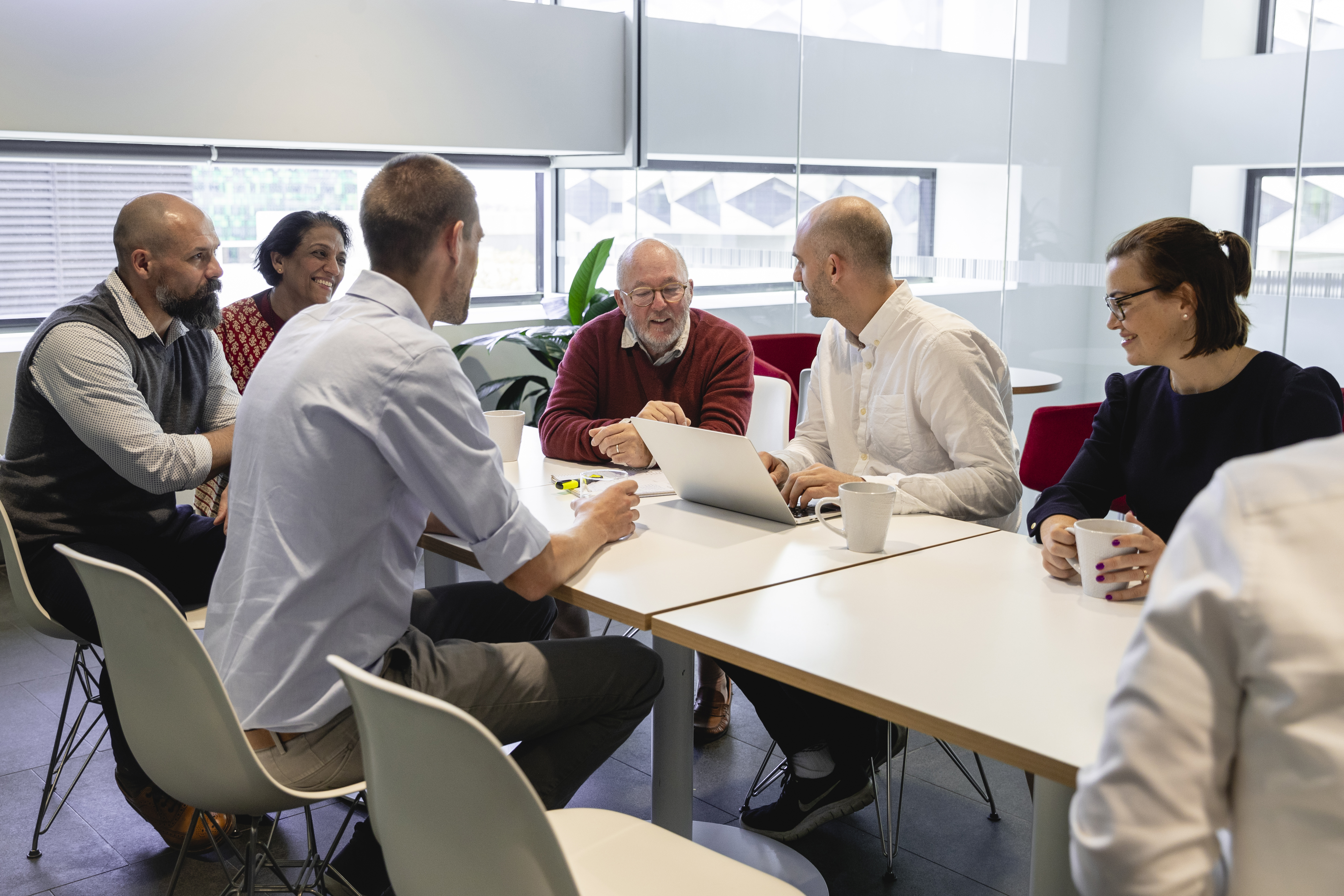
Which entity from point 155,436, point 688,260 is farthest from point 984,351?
point 688,260

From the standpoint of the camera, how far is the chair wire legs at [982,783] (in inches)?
102

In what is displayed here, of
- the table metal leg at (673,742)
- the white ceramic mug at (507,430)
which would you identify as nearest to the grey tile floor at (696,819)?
the table metal leg at (673,742)

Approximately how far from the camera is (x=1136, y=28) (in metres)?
3.80

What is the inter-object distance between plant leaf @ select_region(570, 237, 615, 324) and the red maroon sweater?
82.2 inches

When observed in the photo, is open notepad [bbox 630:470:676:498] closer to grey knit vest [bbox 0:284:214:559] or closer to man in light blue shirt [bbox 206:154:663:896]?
man in light blue shirt [bbox 206:154:663:896]

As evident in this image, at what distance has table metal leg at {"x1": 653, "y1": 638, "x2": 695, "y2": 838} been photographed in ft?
6.72

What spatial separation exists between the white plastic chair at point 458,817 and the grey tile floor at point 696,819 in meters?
1.04

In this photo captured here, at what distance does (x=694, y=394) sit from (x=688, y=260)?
2.61 metres

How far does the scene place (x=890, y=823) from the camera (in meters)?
2.28

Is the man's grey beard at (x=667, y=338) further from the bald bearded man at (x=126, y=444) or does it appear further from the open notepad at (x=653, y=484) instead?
the bald bearded man at (x=126, y=444)

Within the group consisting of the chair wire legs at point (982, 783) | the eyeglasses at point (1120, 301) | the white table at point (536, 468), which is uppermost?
the eyeglasses at point (1120, 301)

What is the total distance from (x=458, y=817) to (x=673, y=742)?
→ 92 centimetres

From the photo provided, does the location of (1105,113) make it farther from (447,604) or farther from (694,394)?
(447,604)

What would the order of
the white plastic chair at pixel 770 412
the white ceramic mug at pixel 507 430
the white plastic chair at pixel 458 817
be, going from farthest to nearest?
the white plastic chair at pixel 770 412 < the white ceramic mug at pixel 507 430 < the white plastic chair at pixel 458 817
